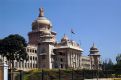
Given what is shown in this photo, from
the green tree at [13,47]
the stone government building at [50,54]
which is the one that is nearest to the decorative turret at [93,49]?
the stone government building at [50,54]

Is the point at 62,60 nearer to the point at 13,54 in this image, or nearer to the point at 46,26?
the point at 46,26

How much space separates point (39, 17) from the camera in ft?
358

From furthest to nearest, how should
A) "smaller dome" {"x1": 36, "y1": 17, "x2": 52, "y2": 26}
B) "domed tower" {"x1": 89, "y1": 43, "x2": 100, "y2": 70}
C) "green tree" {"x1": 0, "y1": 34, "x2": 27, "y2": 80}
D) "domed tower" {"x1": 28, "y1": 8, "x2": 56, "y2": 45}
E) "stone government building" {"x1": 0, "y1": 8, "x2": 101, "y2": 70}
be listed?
"domed tower" {"x1": 89, "y1": 43, "x2": 100, "y2": 70} → "smaller dome" {"x1": 36, "y1": 17, "x2": 52, "y2": 26} → "domed tower" {"x1": 28, "y1": 8, "x2": 56, "y2": 45} → "stone government building" {"x1": 0, "y1": 8, "x2": 101, "y2": 70} → "green tree" {"x1": 0, "y1": 34, "x2": 27, "y2": 80}

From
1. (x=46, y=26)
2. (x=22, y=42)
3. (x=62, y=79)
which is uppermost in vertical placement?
(x=46, y=26)

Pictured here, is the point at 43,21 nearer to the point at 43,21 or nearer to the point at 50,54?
the point at 43,21

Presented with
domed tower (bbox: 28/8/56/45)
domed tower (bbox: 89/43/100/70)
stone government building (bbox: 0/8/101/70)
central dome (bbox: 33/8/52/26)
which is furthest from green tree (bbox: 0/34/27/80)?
domed tower (bbox: 89/43/100/70)

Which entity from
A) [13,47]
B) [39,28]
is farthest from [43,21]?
[13,47]

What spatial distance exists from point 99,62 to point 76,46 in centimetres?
1932

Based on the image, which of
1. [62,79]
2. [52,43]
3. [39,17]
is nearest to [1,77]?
[62,79]

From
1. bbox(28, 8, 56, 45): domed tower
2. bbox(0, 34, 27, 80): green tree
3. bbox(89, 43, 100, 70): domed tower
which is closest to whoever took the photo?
bbox(0, 34, 27, 80): green tree

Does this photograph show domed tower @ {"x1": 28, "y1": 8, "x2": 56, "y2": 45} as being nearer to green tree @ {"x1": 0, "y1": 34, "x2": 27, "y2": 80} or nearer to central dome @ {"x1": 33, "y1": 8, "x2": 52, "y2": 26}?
central dome @ {"x1": 33, "y1": 8, "x2": 52, "y2": 26}

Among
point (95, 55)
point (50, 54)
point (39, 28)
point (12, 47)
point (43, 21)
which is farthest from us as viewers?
point (95, 55)

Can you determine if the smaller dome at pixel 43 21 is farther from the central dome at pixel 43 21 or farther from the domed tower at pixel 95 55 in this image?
the domed tower at pixel 95 55

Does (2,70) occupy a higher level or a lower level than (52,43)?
lower
